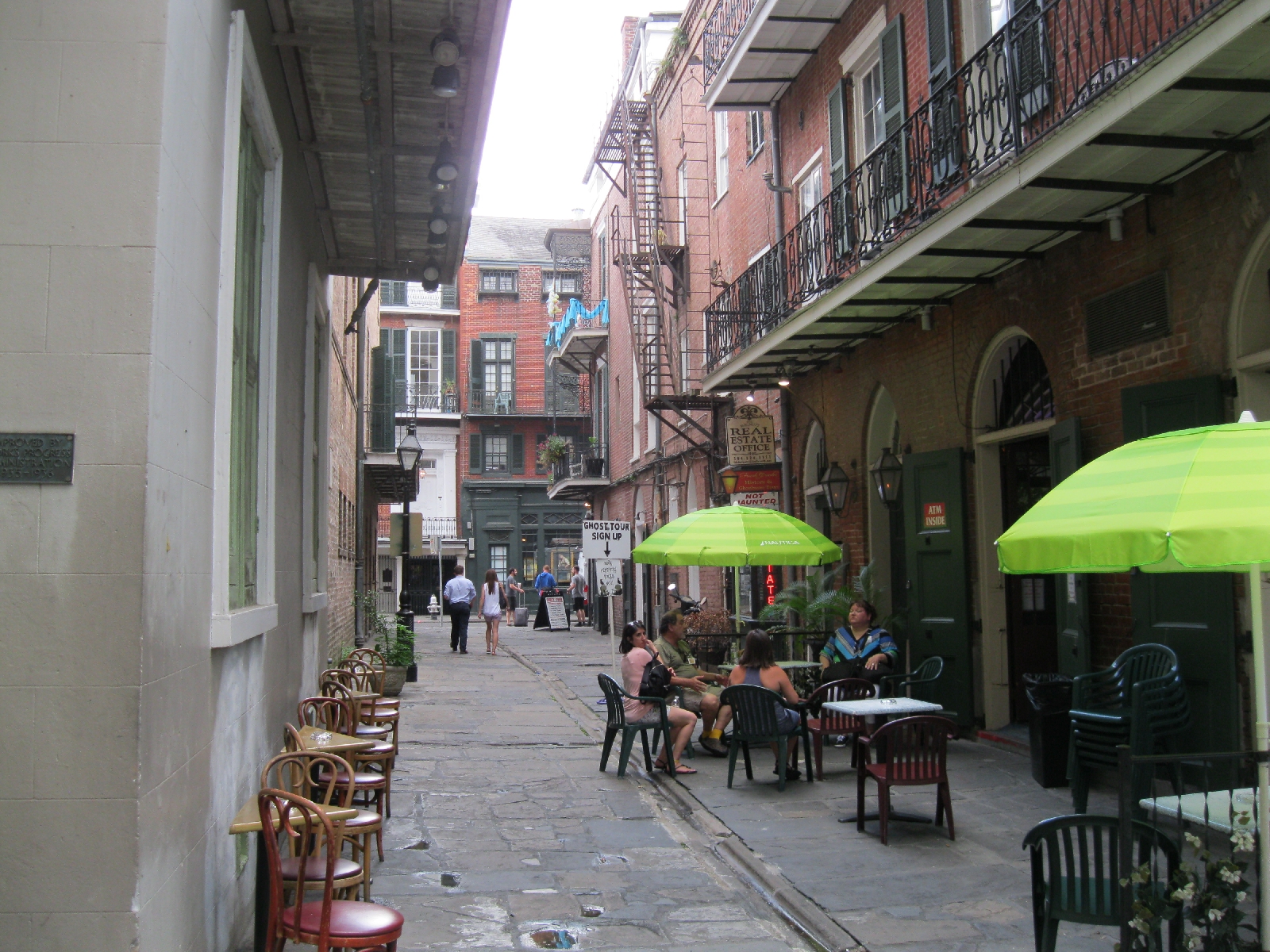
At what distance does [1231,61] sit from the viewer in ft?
20.6

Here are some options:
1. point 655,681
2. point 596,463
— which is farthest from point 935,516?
point 596,463

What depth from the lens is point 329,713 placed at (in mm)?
7980

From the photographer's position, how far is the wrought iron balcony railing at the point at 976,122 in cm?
771

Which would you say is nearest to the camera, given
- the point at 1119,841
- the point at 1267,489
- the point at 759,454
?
the point at 1267,489

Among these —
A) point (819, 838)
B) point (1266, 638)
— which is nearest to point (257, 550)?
point (819, 838)

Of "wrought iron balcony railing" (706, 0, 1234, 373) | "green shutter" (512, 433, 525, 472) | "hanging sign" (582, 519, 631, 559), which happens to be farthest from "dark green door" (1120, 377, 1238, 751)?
"green shutter" (512, 433, 525, 472)

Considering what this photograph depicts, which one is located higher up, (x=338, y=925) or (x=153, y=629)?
(x=153, y=629)

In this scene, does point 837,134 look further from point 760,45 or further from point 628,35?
point 628,35

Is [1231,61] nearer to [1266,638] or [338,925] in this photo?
[1266,638]

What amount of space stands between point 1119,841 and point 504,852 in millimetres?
4199

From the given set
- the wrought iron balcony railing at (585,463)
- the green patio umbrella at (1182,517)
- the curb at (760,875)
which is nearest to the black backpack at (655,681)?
the curb at (760,875)

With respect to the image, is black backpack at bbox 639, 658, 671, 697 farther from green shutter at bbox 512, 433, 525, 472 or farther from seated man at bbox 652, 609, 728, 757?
green shutter at bbox 512, 433, 525, 472

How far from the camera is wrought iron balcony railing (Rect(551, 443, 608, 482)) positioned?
3291cm

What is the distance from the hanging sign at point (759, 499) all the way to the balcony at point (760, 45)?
18.7ft
